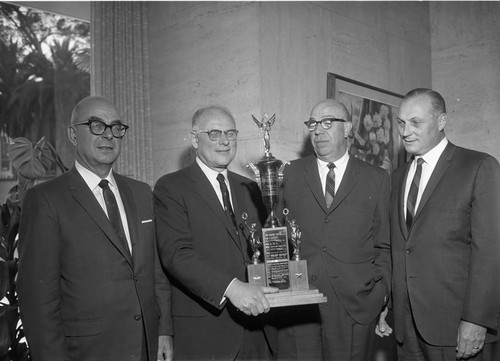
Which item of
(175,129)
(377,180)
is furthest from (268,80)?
(377,180)

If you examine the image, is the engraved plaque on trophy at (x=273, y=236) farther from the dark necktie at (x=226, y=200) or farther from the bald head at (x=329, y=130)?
the bald head at (x=329, y=130)

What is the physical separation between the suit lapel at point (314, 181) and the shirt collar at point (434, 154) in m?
0.73

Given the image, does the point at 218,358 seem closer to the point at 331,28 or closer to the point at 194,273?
the point at 194,273

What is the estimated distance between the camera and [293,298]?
348cm

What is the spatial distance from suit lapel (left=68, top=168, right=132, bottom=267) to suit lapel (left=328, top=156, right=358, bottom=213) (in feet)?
4.80

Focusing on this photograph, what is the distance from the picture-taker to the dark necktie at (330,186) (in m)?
4.03

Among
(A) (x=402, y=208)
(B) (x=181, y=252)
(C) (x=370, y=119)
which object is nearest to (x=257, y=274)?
(B) (x=181, y=252)

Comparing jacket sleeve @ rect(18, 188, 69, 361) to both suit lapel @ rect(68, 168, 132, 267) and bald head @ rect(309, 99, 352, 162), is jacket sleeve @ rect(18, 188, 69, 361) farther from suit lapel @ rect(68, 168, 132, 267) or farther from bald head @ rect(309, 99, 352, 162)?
bald head @ rect(309, 99, 352, 162)

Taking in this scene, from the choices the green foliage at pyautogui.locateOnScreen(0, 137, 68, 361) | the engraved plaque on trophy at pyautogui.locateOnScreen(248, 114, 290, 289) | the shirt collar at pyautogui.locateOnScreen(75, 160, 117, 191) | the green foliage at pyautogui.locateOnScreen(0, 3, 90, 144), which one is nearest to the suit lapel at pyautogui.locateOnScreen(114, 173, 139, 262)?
the shirt collar at pyautogui.locateOnScreen(75, 160, 117, 191)

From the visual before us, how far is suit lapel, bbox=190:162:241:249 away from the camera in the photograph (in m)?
3.77

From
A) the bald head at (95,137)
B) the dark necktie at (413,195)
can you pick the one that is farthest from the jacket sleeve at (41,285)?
the dark necktie at (413,195)

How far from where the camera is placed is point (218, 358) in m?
3.64

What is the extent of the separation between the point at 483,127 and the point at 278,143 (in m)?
3.24

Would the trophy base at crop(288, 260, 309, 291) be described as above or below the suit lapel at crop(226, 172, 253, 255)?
below
